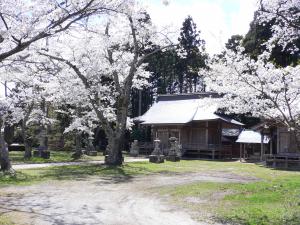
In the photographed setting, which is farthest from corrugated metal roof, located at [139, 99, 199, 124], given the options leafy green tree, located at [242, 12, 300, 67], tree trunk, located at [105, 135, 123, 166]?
tree trunk, located at [105, 135, 123, 166]

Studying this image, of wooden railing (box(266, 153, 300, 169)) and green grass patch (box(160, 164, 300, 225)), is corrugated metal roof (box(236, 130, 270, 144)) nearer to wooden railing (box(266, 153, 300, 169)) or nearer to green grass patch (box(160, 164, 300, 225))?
wooden railing (box(266, 153, 300, 169))

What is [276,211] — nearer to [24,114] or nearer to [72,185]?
[72,185]

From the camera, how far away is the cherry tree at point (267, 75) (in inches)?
435

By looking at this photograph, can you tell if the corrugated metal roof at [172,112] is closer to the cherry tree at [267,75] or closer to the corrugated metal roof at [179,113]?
the corrugated metal roof at [179,113]

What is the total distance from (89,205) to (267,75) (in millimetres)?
6885

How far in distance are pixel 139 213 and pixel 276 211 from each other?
358cm

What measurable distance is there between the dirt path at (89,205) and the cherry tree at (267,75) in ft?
13.8

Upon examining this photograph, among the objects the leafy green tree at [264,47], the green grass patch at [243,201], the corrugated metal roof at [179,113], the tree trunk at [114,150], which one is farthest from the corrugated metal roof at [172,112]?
the green grass patch at [243,201]

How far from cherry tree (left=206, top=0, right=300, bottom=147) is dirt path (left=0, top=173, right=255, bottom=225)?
420 cm

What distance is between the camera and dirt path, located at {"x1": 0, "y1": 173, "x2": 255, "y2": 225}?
9.97 metres

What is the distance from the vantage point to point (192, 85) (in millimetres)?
69250

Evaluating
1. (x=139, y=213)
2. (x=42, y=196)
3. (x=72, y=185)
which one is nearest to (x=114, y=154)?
(x=72, y=185)

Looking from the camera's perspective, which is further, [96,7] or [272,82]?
[272,82]

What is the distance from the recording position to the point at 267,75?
44.4ft
